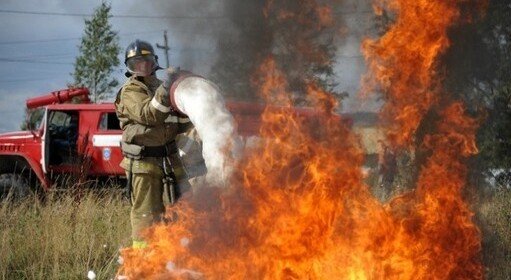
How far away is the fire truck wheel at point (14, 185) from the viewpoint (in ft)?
29.2

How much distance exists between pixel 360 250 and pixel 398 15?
1639 mm

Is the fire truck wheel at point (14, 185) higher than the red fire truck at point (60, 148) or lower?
lower

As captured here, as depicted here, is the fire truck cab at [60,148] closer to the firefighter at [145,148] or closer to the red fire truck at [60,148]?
the red fire truck at [60,148]

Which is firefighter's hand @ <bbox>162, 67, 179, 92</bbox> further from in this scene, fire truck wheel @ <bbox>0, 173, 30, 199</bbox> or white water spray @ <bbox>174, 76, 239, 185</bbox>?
fire truck wheel @ <bbox>0, 173, 30, 199</bbox>

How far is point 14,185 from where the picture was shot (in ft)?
29.4

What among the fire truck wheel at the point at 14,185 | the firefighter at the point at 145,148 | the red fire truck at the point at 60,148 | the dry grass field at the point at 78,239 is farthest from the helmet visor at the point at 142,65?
the fire truck wheel at the point at 14,185

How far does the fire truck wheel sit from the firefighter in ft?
16.8

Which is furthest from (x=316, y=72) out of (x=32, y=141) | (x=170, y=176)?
(x=32, y=141)

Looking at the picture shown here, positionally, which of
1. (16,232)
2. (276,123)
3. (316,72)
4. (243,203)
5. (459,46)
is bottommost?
(16,232)

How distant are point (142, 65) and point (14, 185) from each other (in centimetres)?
546

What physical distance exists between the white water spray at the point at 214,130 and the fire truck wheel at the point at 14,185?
6.24 metres

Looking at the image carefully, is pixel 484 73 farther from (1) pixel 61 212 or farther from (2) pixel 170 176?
(1) pixel 61 212

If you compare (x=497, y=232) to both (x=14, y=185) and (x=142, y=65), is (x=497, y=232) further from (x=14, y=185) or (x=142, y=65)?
(x=14, y=185)

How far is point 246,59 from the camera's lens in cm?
403
